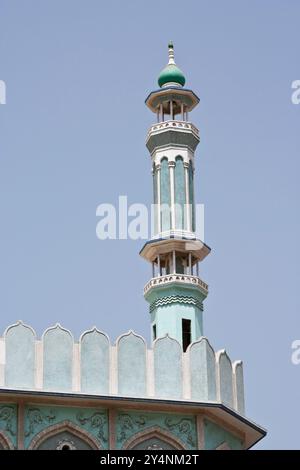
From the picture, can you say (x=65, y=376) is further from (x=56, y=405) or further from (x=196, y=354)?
(x=196, y=354)

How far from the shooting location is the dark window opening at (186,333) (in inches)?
928

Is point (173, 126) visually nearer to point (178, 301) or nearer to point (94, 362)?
point (178, 301)

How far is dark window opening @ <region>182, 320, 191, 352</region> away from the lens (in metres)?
23.6

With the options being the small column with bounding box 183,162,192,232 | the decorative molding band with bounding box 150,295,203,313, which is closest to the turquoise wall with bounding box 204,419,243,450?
the decorative molding band with bounding box 150,295,203,313

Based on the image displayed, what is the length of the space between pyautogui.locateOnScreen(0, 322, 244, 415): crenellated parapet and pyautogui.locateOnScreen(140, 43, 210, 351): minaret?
1.40 meters

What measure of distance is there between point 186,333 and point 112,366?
2485 mm

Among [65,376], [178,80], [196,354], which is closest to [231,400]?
[196,354]

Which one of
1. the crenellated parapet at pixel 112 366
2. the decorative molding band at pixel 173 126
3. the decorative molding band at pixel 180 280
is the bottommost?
the crenellated parapet at pixel 112 366

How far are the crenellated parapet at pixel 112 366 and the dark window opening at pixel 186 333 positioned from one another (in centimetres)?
142

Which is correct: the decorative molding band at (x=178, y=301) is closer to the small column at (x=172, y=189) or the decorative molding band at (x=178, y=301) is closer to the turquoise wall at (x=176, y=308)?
the turquoise wall at (x=176, y=308)

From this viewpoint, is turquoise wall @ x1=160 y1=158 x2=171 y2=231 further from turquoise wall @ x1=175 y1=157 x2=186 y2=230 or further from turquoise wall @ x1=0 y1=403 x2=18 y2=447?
turquoise wall @ x1=0 y1=403 x2=18 y2=447

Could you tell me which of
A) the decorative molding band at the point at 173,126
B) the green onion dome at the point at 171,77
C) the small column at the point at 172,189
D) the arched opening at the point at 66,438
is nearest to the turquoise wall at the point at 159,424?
the arched opening at the point at 66,438

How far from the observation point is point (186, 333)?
77.7ft

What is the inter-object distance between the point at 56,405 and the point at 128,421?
3.28ft
